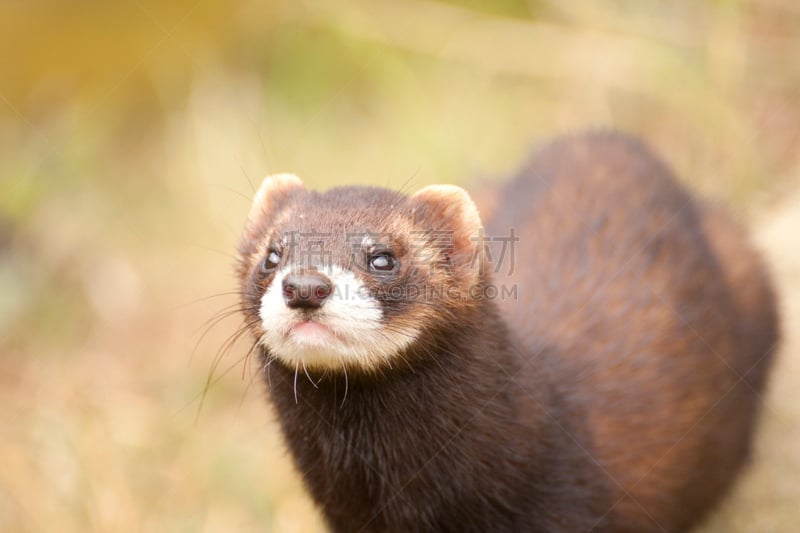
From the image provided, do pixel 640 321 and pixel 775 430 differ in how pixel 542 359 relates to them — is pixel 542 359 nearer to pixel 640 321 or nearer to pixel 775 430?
pixel 640 321

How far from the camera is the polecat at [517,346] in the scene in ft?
10.7

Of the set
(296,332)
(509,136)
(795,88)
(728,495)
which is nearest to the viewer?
(296,332)

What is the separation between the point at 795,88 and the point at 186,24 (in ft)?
20.4

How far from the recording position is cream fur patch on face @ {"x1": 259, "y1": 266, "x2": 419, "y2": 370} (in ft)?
9.86

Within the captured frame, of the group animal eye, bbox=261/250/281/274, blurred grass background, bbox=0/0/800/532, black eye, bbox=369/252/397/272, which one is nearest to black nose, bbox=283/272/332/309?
black eye, bbox=369/252/397/272

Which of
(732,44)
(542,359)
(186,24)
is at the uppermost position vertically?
(186,24)

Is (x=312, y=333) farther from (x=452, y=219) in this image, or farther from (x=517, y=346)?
(x=517, y=346)

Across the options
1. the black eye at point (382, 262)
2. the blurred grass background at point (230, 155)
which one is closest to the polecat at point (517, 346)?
the black eye at point (382, 262)

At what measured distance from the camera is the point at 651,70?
26.6 ft


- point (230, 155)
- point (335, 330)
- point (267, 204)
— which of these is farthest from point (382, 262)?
point (230, 155)

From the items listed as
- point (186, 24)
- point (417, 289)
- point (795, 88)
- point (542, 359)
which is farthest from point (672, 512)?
point (186, 24)

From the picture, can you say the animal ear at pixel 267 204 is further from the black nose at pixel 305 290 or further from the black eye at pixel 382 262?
the black nose at pixel 305 290

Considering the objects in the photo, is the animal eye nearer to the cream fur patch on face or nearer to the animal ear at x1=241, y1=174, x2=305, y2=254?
the cream fur patch on face

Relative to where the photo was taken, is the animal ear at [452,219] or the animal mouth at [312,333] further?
the animal ear at [452,219]
